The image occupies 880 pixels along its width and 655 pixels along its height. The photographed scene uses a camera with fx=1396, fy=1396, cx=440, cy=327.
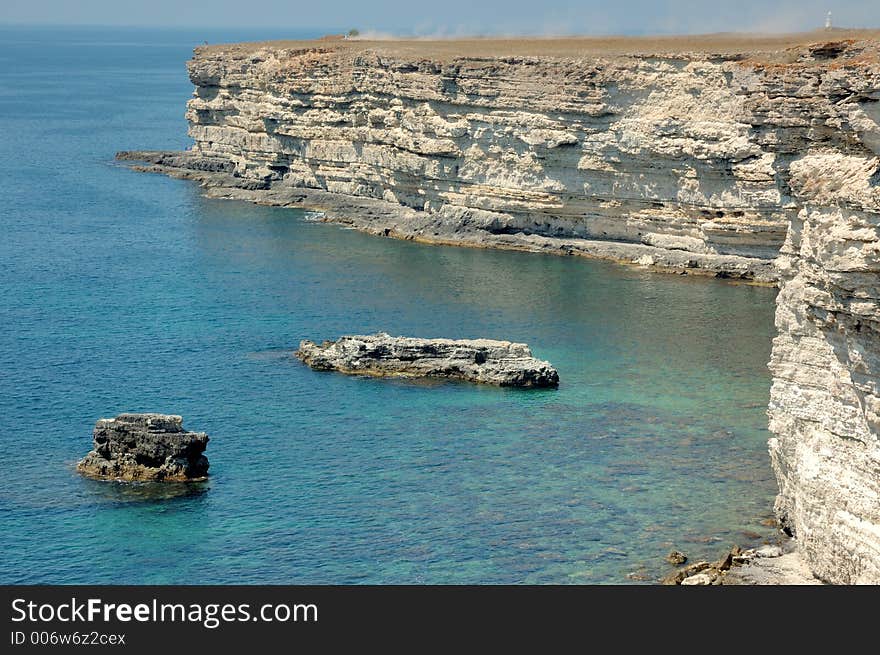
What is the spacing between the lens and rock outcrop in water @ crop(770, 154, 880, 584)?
83.2 ft

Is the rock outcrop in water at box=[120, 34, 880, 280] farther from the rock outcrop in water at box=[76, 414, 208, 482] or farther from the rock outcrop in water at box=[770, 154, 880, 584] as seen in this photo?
the rock outcrop in water at box=[76, 414, 208, 482]

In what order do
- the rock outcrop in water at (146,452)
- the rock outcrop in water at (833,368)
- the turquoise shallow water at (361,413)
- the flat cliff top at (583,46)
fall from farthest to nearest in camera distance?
the flat cliff top at (583,46), the rock outcrop in water at (146,452), the turquoise shallow water at (361,413), the rock outcrop in water at (833,368)

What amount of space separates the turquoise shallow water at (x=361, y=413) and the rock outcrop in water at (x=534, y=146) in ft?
10.4

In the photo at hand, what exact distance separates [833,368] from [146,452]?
21.7 m

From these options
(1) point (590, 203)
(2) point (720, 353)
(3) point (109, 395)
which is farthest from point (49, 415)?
(1) point (590, 203)

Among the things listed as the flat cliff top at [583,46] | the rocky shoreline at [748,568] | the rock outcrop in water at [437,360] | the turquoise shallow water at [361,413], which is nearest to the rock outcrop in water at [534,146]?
the flat cliff top at [583,46]

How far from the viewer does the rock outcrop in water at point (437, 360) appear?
51.8 meters

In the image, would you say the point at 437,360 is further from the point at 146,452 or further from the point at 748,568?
the point at 748,568

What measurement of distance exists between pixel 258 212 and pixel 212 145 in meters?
18.6

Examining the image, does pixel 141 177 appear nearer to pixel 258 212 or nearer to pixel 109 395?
pixel 258 212

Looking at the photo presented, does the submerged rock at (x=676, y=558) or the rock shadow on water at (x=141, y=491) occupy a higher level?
the submerged rock at (x=676, y=558)

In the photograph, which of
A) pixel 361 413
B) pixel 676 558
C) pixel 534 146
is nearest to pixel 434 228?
pixel 534 146

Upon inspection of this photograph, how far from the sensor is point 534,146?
7631cm

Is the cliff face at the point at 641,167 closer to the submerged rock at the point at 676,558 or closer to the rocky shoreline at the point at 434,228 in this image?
the rocky shoreline at the point at 434,228
